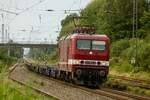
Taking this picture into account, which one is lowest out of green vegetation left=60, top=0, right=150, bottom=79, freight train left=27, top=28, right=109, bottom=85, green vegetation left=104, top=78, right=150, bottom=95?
green vegetation left=104, top=78, right=150, bottom=95

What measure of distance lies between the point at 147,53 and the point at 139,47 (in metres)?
2.63

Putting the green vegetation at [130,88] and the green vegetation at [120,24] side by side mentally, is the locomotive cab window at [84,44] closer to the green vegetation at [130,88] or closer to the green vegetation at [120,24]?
the green vegetation at [130,88]

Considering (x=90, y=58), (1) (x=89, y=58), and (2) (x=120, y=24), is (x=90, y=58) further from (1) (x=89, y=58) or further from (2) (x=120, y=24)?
(2) (x=120, y=24)

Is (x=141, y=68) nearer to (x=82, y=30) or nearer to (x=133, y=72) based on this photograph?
(x=133, y=72)

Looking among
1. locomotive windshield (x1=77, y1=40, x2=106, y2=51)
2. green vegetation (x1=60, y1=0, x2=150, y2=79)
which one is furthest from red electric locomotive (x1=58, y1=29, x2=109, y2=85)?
green vegetation (x1=60, y1=0, x2=150, y2=79)

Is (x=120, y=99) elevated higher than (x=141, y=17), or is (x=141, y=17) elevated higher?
(x=141, y=17)

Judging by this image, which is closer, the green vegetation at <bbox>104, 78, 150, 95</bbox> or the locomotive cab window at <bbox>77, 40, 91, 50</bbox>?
the green vegetation at <bbox>104, 78, 150, 95</bbox>

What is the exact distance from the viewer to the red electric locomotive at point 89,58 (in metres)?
28.3

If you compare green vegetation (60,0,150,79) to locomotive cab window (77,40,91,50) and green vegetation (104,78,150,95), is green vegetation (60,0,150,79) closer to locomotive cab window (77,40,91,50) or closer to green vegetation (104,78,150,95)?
green vegetation (104,78,150,95)

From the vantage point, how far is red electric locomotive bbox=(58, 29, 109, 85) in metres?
28.3

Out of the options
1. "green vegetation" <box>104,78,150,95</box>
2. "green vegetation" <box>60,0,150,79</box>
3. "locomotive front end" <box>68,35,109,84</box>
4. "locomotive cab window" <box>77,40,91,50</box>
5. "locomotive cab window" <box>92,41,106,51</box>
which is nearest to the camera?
"green vegetation" <box>104,78,150,95</box>

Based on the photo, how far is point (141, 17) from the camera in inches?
2840

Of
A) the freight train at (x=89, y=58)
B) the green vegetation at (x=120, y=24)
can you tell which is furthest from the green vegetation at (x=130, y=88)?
the green vegetation at (x=120, y=24)

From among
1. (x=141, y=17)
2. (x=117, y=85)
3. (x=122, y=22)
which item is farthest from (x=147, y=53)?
(x=122, y=22)
